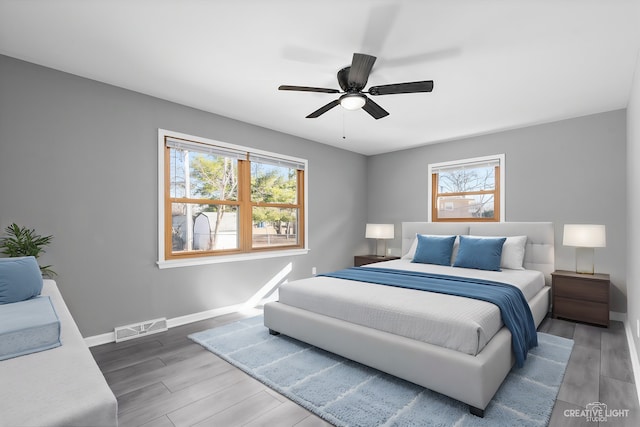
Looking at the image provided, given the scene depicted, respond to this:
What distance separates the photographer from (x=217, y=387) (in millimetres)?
2293

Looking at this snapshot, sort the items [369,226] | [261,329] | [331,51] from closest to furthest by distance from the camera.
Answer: [331,51], [261,329], [369,226]

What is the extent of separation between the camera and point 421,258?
4.42 m

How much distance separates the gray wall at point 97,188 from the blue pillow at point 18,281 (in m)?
0.96

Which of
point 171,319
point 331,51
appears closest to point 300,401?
point 171,319

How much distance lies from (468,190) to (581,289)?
1996 millimetres

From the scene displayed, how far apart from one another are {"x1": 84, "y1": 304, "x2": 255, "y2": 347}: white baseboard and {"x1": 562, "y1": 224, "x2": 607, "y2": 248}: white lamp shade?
403 cm

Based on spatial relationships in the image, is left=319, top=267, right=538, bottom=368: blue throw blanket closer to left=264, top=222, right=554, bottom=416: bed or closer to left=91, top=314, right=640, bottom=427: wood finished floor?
left=264, top=222, right=554, bottom=416: bed

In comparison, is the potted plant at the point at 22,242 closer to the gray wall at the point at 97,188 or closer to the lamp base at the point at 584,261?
the gray wall at the point at 97,188

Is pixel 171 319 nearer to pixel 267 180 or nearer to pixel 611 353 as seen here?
pixel 267 180

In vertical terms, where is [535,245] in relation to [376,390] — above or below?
above

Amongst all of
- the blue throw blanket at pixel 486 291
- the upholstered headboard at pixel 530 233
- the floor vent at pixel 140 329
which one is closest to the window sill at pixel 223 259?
the floor vent at pixel 140 329

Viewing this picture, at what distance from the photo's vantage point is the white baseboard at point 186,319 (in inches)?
119

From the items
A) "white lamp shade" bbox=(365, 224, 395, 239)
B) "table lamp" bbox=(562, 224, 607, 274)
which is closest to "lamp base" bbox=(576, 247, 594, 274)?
"table lamp" bbox=(562, 224, 607, 274)

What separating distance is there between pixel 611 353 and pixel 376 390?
2.25m
